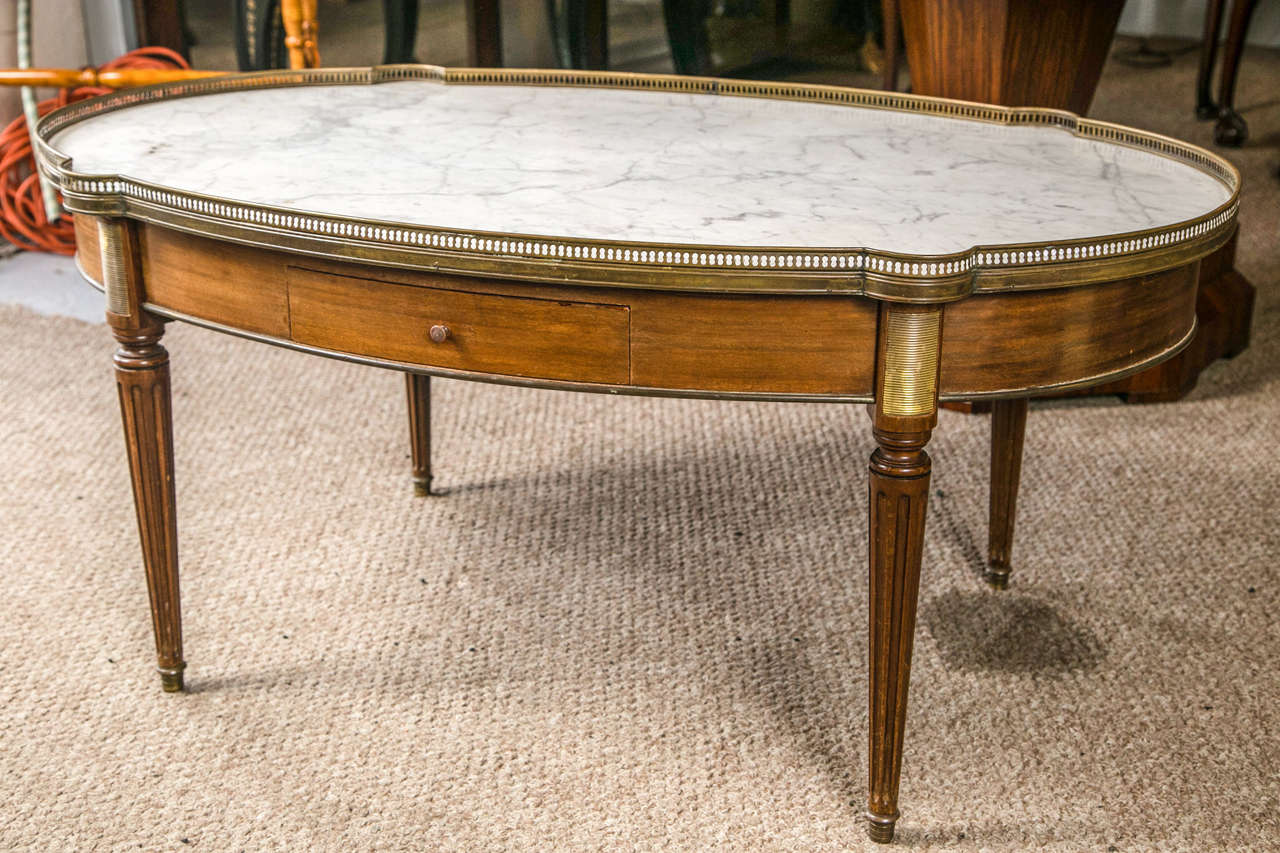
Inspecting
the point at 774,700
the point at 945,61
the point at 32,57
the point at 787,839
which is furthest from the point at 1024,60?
the point at 32,57

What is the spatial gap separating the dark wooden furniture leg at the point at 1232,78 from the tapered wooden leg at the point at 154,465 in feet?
11.1

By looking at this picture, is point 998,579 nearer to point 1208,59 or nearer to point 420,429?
point 420,429

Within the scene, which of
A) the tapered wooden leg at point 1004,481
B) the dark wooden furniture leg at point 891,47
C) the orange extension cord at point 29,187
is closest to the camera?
the tapered wooden leg at point 1004,481

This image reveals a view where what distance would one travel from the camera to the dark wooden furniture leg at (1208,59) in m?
3.99

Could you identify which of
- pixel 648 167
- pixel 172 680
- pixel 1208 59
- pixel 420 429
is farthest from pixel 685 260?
pixel 1208 59

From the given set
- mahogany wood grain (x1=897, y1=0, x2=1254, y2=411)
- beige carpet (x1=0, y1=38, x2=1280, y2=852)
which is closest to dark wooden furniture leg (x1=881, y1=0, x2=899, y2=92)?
mahogany wood grain (x1=897, y1=0, x2=1254, y2=411)

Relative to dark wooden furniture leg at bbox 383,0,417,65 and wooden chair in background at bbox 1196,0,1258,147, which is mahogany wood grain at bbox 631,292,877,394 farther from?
wooden chair in background at bbox 1196,0,1258,147

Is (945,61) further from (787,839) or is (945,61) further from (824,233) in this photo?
(787,839)

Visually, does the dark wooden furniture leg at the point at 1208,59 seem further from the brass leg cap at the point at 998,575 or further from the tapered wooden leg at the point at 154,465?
the tapered wooden leg at the point at 154,465

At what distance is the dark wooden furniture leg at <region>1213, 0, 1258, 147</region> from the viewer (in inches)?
151

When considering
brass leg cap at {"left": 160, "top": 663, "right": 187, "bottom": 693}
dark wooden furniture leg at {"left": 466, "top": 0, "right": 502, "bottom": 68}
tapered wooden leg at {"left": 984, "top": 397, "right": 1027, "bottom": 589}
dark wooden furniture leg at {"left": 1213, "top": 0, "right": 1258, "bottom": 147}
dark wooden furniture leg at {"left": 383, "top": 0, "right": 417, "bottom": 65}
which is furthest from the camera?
dark wooden furniture leg at {"left": 1213, "top": 0, "right": 1258, "bottom": 147}

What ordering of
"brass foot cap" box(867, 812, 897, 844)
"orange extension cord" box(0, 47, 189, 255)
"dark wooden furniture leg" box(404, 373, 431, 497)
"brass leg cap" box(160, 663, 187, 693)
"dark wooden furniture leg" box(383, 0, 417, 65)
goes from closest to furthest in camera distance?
"brass foot cap" box(867, 812, 897, 844), "brass leg cap" box(160, 663, 187, 693), "dark wooden furniture leg" box(404, 373, 431, 497), "orange extension cord" box(0, 47, 189, 255), "dark wooden furniture leg" box(383, 0, 417, 65)

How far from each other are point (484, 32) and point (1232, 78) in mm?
2238

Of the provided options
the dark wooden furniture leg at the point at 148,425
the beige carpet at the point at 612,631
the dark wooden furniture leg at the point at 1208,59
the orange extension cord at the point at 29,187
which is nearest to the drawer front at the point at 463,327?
the dark wooden furniture leg at the point at 148,425
